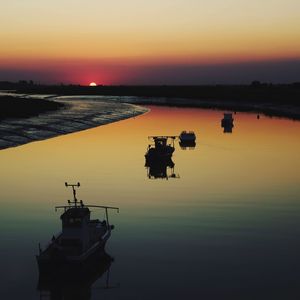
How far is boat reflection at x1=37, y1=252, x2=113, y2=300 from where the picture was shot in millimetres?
25156

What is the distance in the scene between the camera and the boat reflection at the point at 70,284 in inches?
990

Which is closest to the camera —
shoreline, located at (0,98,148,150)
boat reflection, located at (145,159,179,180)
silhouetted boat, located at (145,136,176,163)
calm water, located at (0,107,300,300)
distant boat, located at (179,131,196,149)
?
calm water, located at (0,107,300,300)

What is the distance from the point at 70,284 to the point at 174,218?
13.0 m

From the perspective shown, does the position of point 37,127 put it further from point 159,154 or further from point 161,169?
point 161,169

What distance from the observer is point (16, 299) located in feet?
79.8

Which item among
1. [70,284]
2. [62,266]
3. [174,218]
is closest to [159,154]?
[174,218]

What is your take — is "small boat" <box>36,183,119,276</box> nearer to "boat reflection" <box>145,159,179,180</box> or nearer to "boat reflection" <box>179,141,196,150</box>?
"boat reflection" <box>145,159,179,180</box>

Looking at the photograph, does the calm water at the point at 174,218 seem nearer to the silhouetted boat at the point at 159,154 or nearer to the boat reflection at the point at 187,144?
the silhouetted boat at the point at 159,154

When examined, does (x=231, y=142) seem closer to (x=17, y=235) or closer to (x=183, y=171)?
(x=183, y=171)

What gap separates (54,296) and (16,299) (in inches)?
69.4

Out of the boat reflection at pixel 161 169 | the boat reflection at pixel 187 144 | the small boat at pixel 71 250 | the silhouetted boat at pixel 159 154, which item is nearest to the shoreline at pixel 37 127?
the silhouetted boat at pixel 159 154

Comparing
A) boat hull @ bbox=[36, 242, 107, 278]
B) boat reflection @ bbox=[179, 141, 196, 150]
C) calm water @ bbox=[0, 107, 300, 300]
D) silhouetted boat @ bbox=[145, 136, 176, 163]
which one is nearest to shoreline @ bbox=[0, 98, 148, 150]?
calm water @ bbox=[0, 107, 300, 300]

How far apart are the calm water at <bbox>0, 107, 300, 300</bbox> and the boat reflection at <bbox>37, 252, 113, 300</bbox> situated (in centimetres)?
29

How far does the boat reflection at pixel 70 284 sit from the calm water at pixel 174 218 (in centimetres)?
29
